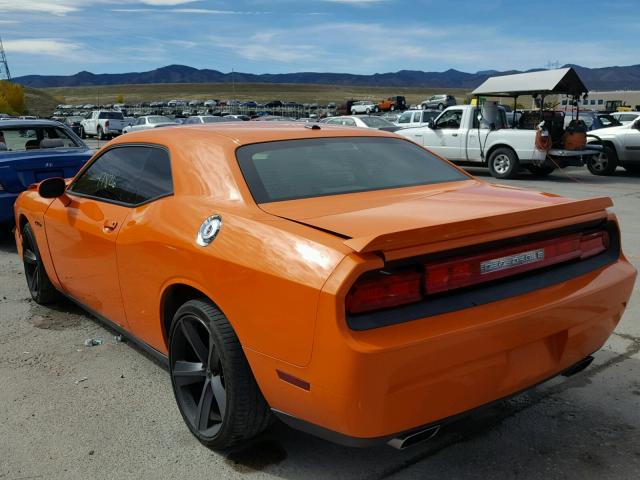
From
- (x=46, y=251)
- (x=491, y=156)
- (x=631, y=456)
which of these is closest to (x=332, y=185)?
(x=631, y=456)

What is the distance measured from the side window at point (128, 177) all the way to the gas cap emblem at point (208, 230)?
1.59ft

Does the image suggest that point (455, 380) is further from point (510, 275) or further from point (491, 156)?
point (491, 156)

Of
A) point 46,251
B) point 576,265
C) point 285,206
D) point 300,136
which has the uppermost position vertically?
point 300,136

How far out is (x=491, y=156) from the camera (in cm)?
1448

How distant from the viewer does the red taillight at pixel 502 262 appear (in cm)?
225

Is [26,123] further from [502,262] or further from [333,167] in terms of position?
[502,262]

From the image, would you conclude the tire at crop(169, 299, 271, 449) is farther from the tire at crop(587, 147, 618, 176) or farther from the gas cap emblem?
the tire at crop(587, 147, 618, 176)

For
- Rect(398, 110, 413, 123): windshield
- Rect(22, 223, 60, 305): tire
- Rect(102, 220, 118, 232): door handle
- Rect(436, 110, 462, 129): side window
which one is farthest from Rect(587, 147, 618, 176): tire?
Rect(102, 220, 118, 232): door handle

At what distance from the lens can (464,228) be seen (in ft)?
7.45

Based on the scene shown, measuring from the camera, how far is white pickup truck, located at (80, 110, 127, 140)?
3406 cm

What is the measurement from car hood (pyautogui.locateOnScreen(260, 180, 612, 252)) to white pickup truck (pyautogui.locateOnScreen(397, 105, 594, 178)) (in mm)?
11450

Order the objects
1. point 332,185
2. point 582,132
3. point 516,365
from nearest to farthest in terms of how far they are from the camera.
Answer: point 516,365, point 332,185, point 582,132

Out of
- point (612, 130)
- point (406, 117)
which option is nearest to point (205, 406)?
point (612, 130)

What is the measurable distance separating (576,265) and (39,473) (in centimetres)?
264
